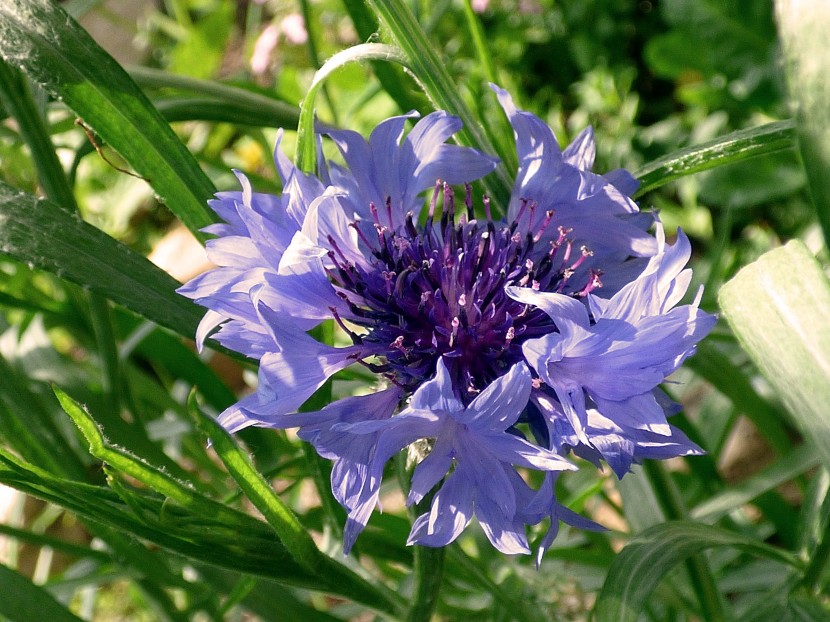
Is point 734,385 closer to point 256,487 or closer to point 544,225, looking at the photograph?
point 544,225

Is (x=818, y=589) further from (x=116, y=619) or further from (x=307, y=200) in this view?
(x=116, y=619)

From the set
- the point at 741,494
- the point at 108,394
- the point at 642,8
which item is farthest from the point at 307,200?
the point at 642,8

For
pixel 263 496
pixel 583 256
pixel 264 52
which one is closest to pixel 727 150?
pixel 583 256

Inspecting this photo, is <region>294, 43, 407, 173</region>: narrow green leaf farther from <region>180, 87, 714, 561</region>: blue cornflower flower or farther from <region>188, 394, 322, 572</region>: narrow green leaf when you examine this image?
<region>188, 394, 322, 572</region>: narrow green leaf

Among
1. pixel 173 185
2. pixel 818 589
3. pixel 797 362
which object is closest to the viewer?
pixel 797 362

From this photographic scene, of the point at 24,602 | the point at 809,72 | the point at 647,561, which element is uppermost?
the point at 809,72

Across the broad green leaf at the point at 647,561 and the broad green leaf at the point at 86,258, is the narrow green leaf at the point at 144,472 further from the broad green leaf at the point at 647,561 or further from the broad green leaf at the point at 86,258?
the broad green leaf at the point at 647,561
